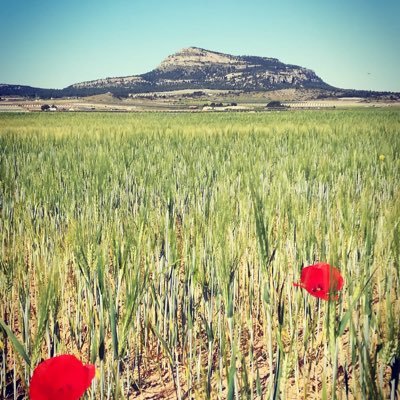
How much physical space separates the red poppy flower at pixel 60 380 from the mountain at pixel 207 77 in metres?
93.7

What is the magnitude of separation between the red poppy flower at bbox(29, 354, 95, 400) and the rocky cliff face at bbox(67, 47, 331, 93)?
310 ft

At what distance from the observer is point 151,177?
101 inches

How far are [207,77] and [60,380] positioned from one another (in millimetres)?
117067

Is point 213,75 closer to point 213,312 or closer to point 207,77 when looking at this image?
point 207,77

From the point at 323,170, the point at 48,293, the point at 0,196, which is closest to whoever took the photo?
the point at 48,293

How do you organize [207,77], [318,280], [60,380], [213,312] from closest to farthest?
[60,380]
[318,280]
[213,312]
[207,77]

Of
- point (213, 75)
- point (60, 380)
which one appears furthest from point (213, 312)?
point (213, 75)

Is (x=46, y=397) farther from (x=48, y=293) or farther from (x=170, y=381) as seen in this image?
(x=170, y=381)

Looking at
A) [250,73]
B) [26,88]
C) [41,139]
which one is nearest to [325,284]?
[41,139]

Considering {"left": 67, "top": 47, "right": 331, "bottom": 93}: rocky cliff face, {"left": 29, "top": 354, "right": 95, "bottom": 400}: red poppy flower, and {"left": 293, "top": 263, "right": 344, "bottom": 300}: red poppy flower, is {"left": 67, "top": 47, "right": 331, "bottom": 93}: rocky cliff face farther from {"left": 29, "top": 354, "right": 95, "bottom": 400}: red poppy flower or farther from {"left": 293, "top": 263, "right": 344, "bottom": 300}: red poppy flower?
{"left": 29, "top": 354, "right": 95, "bottom": 400}: red poppy flower

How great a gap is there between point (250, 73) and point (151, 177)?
115 meters

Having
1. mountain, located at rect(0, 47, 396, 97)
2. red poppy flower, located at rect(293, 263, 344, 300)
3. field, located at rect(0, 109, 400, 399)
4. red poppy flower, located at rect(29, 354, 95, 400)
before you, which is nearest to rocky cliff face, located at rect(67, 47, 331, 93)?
mountain, located at rect(0, 47, 396, 97)

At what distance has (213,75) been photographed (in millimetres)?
113000

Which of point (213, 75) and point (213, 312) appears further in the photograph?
point (213, 75)
